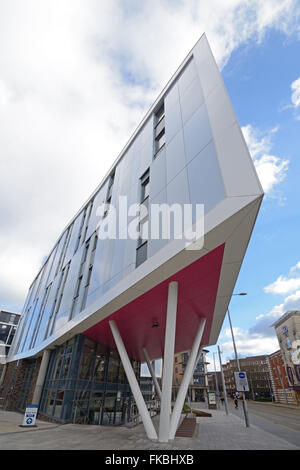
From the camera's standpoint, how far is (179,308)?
12625 millimetres

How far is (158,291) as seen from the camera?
10320 millimetres

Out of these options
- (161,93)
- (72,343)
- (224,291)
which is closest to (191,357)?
(224,291)

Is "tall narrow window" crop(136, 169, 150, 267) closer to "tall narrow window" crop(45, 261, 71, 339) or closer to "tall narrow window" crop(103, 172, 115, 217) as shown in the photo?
"tall narrow window" crop(103, 172, 115, 217)

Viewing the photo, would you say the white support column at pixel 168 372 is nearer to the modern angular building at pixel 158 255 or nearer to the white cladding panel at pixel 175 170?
the modern angular building at pixel 158 255

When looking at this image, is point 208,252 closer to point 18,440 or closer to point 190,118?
point 190,118

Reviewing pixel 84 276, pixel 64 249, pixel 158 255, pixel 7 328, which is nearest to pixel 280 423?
pixel 84 276

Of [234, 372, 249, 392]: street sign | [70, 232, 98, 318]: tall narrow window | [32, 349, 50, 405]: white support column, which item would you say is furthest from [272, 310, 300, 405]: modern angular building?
[70, 232, 98, 318]: tall narrow window

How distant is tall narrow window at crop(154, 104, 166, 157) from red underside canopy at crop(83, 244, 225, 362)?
24.8 ft

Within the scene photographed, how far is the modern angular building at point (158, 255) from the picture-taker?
764cm

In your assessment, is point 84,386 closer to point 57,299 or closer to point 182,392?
point 182,392

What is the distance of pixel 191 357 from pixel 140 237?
20.7ft
